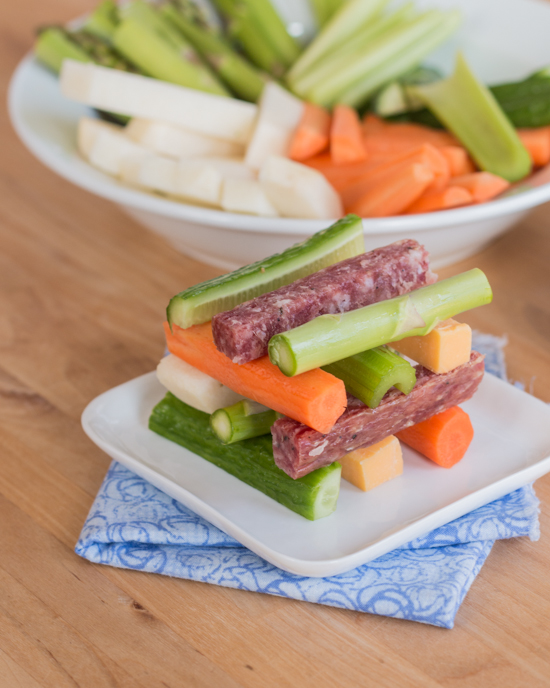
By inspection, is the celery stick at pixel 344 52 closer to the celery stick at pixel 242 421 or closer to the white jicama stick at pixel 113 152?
the white jicama stick at pixel 113 152

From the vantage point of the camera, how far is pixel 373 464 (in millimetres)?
1161

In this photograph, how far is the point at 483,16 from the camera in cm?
247

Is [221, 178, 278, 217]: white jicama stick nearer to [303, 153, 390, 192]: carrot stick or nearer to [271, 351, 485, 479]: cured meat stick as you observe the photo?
[303, 153, 390, 192]: carrot stick

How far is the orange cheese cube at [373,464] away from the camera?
45.6 inches

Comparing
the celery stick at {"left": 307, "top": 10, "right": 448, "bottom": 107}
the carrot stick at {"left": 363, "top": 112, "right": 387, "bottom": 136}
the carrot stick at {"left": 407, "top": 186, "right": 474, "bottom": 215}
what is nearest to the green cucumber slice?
the carrot stick at {"left": 407, "top": 186, "right": 474, "bottom": 215}

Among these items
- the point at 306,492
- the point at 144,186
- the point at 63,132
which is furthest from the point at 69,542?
the point at 63,132

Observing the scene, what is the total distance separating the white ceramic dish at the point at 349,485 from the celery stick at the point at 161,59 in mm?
1148

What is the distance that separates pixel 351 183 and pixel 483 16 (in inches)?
37.5

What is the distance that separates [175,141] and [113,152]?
17cm

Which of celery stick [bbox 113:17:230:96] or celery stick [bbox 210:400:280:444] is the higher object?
celery stick [bbox 113:17:230:96]

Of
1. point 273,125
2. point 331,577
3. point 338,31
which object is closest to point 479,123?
point 273,125

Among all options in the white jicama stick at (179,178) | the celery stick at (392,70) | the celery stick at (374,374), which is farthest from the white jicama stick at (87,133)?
the celery stick at (374,374)

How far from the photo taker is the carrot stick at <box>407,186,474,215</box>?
68.7 inches

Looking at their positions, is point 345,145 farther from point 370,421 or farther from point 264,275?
point 370,421
